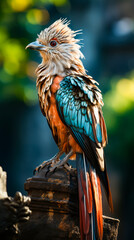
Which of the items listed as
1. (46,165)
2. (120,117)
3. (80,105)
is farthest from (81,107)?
(120,117)

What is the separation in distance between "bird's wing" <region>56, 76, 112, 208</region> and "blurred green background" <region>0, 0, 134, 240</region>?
4464 millimetres

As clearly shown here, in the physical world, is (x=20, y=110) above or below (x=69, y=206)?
above

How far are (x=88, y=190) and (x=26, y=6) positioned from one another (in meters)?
5.81

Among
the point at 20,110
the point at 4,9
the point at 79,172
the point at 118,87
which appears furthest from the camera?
the point at 20,110

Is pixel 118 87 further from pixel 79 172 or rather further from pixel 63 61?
pixel 79 172

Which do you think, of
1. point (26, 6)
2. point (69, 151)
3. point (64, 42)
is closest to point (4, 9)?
point (26, 6)

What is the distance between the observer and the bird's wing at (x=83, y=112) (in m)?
3.10

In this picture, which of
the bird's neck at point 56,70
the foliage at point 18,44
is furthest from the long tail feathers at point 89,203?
the foliage at point 18,44

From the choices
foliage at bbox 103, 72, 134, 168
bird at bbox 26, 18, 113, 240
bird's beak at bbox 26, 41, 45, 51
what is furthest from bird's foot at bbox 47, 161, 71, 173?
foliage at bbox 103, 72, 134, 168

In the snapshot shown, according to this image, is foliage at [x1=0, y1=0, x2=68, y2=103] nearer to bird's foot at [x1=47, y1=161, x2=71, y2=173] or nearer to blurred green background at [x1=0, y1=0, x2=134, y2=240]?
blurred green background at [x1=0, y1=0, x2=134, y2=240]

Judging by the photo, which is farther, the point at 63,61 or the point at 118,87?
the point at 118,87

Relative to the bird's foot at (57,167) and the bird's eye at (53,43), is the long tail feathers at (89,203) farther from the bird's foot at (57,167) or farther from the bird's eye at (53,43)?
the bird's eye at (53,43)

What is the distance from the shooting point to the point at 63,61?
351cm

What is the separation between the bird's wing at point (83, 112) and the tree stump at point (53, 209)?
0.35 m
